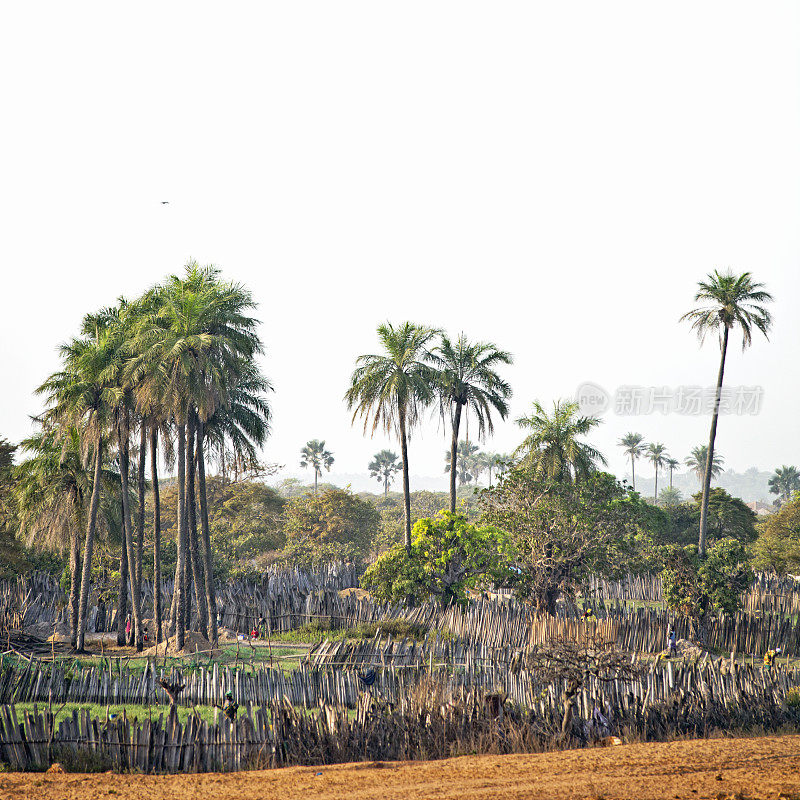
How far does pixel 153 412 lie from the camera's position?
25281 millimetres

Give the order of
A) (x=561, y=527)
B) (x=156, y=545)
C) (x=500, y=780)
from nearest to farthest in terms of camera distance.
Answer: (x=500, y=780) < (x=156, y=545) < (x=561, y=527)

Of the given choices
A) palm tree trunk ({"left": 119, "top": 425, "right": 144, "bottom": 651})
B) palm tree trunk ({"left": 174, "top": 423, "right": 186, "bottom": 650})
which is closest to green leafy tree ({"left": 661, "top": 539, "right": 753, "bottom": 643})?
palm tree trunk ({"left": 174, "top": 423, "right": 186, "bottom": 650})

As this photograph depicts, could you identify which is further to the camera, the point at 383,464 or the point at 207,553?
the point at 383,464

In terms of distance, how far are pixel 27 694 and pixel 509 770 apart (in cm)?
1037

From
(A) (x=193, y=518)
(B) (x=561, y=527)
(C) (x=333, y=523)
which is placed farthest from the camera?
(C) (x=333, y=523)

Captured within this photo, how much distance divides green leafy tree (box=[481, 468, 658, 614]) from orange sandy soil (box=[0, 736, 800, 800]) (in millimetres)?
15316

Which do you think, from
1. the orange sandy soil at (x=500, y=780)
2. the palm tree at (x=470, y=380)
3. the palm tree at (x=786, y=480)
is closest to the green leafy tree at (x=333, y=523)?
the palm tree at (x=470, y=380)

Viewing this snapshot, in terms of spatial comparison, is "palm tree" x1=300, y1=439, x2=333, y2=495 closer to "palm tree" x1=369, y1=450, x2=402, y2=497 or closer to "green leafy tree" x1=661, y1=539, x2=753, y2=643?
"palm tree" x1=369, y1=450, x2=402, y2=497

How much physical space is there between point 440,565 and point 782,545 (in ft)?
84.2

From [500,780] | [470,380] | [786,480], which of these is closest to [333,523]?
[470,380]

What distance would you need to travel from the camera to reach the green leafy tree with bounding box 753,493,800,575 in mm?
39688

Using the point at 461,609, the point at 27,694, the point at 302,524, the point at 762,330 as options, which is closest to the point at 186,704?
the point at 27,694

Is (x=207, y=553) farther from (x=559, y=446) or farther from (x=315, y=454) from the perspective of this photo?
(x=315, y=454)

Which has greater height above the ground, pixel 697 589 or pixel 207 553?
pixel 207 553
